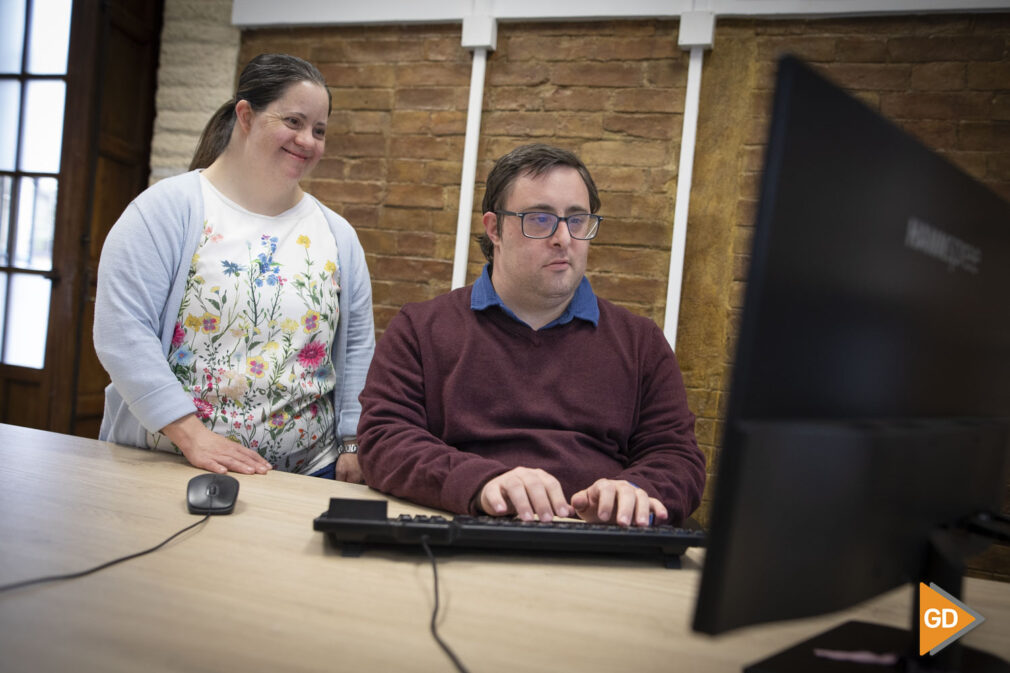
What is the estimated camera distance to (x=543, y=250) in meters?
1.49

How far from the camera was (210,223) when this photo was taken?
1.51m

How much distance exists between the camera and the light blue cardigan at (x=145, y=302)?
1.37 metres

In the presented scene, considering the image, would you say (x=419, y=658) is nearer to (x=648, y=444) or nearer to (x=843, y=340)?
(x=843, y=340)

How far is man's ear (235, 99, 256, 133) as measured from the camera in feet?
5.27

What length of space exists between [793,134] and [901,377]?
0.27 meters

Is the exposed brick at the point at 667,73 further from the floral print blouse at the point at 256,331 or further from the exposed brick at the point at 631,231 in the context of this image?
the floral print blouse at the point at 256,331

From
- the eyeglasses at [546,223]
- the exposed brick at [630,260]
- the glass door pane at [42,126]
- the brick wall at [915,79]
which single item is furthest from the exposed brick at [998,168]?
the glass door pane at [42,126]

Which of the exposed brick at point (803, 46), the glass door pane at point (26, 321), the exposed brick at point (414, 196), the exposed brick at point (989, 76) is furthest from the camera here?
the glass door pane at point (26, 321)

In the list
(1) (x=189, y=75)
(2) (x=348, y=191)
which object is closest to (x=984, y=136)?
(2) (x=348, y=191)

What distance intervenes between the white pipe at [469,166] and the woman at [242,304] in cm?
85

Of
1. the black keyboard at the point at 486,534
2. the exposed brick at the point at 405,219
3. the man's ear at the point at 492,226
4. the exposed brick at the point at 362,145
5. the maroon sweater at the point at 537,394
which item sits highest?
the exposed brick at the point at 362,145

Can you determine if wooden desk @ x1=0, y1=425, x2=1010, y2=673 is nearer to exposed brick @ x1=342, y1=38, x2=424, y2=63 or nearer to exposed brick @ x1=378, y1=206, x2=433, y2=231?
exposed brick @ x1=378, y1=206, x2=433, y2=231

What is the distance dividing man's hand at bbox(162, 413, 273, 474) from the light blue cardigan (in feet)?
0.08

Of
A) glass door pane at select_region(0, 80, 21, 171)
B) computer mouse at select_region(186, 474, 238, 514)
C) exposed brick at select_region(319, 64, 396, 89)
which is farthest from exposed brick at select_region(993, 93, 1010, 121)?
glass door pane at select_region(0, 80, 21, 171)
